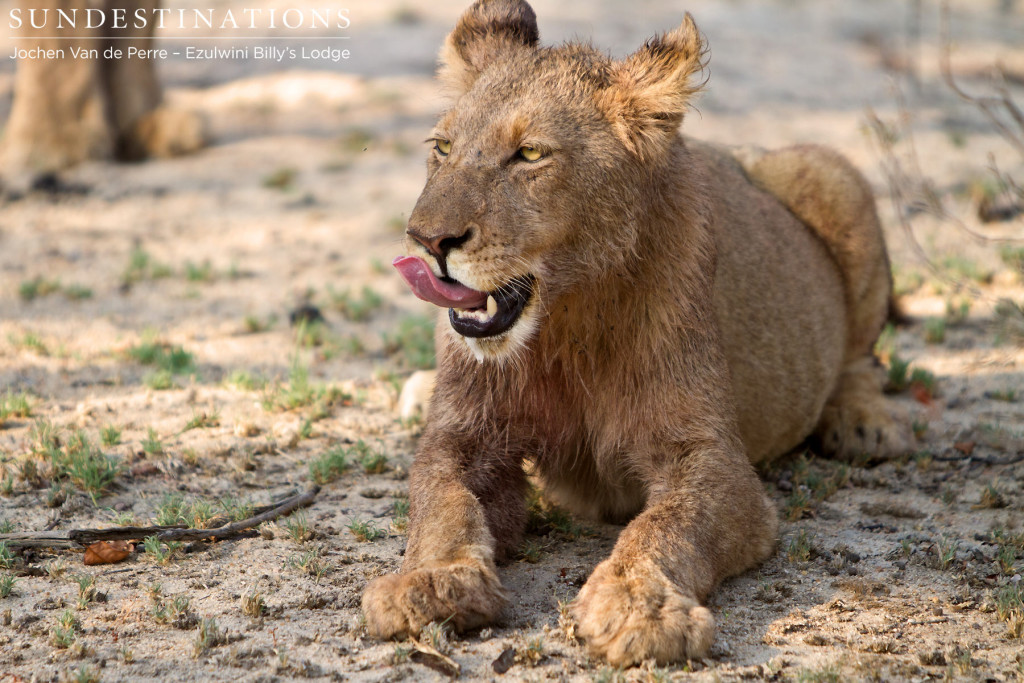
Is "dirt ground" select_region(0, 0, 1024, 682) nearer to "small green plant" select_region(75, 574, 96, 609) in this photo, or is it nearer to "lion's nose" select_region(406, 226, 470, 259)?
"small green plant" select_region(75, 574, 96, 609)

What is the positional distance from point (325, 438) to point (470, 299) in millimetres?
1868

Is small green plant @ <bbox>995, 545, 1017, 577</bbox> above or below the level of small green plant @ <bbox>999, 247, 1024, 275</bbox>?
below

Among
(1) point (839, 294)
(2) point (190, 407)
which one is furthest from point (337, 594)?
(1) point (839, 294)

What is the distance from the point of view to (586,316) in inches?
152

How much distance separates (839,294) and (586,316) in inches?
89.2

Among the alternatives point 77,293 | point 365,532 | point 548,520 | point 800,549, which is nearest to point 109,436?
point 365,532

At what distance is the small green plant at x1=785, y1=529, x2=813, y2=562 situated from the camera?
3973 millimetres

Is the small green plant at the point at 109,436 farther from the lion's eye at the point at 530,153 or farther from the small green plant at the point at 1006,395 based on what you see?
the small green plant at the point at 1006,395

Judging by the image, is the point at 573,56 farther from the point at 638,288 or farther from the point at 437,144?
the point at 638,288

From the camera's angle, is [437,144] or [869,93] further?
[869,93]

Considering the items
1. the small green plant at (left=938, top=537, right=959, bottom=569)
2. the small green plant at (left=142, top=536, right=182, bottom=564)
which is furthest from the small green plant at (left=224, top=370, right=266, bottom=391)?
the small green plant at (left=938, top=537, right=959, bottom=569)

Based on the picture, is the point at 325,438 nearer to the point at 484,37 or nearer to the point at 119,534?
the point at 119,534

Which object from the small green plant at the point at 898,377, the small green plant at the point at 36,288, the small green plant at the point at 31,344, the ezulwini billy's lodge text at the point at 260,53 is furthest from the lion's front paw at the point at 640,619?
the ezulwini billy's lodge text at the point at 260,53

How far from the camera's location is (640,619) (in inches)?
123
